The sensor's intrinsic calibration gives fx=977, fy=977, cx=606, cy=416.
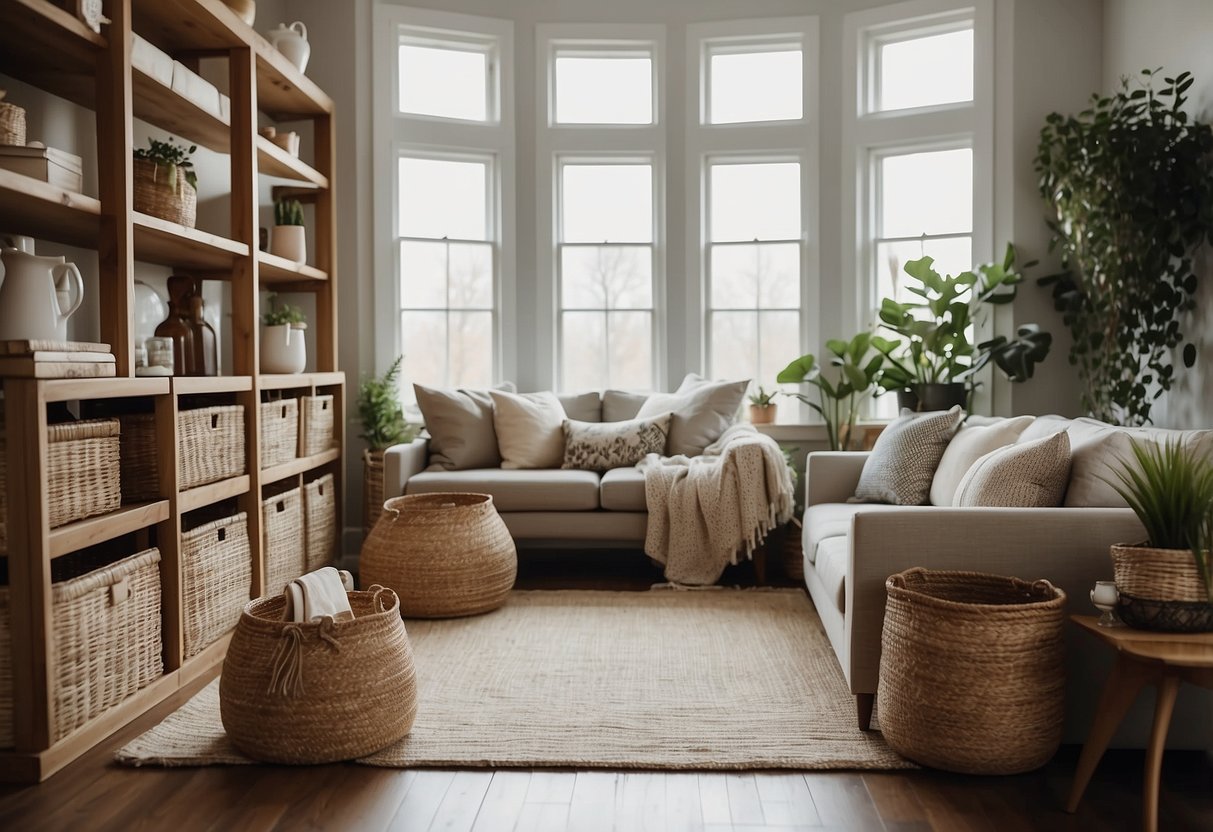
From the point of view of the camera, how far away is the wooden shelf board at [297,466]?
3.78 m

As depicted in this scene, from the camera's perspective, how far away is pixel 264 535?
3.74 m

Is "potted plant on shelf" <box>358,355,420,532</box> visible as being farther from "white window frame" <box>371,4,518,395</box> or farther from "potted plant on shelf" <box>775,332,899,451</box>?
"potted plant on shelf" <box>775,332,899,451</box>

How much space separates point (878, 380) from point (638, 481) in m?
1.48

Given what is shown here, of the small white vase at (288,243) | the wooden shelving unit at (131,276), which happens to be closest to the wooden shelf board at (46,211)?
the wooden shelving unit at (131,276)

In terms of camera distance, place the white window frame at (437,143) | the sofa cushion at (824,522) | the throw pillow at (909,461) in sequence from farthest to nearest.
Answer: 1. the white window frame at (437,143)
2. the throw pillow at (909,461)
3. the sofa cushion at (824,522)

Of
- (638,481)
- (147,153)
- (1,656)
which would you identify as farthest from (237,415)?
(638,481)

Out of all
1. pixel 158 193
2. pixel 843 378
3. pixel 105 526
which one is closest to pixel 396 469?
pixel 158 193

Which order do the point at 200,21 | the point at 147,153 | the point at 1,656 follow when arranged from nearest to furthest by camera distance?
the point at 1,656, the point at 147,153, the point at 200,21

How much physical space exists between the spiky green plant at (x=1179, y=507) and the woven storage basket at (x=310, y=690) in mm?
1810

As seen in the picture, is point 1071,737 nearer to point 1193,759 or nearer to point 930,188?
point 1193,759

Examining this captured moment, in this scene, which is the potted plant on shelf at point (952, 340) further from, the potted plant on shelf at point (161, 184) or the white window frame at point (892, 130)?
the potted plant on shelf at point (161, 184)

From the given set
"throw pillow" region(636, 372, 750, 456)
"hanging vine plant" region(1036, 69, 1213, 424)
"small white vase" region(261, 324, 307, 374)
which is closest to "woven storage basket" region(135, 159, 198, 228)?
"small white vase" region(261, 324, 307, 374)

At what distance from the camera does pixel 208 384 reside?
3293 millimetres

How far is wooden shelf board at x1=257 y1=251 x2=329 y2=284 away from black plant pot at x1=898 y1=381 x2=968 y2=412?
3.01m
